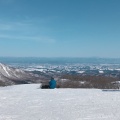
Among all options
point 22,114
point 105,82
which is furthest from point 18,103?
point 105,82

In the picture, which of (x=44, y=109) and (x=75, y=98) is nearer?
(x=44, y=109)

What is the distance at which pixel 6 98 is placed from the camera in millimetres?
14875

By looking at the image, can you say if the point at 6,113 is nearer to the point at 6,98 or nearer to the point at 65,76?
the point at 6,98

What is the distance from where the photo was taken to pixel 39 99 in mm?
14492

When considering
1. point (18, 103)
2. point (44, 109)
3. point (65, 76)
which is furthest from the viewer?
point (65, 76)

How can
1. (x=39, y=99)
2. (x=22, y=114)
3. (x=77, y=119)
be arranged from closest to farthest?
(x=77, y=119) → (x=22, y=114) → (x=39, y=99)

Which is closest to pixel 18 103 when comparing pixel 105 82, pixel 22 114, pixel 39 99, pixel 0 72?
pixel 39 99

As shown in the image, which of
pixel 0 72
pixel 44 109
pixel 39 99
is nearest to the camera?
pixel 44 109

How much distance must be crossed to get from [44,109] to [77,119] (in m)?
2.17

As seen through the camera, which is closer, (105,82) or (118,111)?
(118,111)

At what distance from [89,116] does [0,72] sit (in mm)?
115399

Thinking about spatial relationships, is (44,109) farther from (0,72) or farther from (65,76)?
(0,72)

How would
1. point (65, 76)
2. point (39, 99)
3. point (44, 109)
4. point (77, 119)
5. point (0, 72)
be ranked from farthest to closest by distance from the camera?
point (0, 72) → point (65, 76) → point (39, 99) → point (44, 109) → point (77, 119)

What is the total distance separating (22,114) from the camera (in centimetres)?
1077
